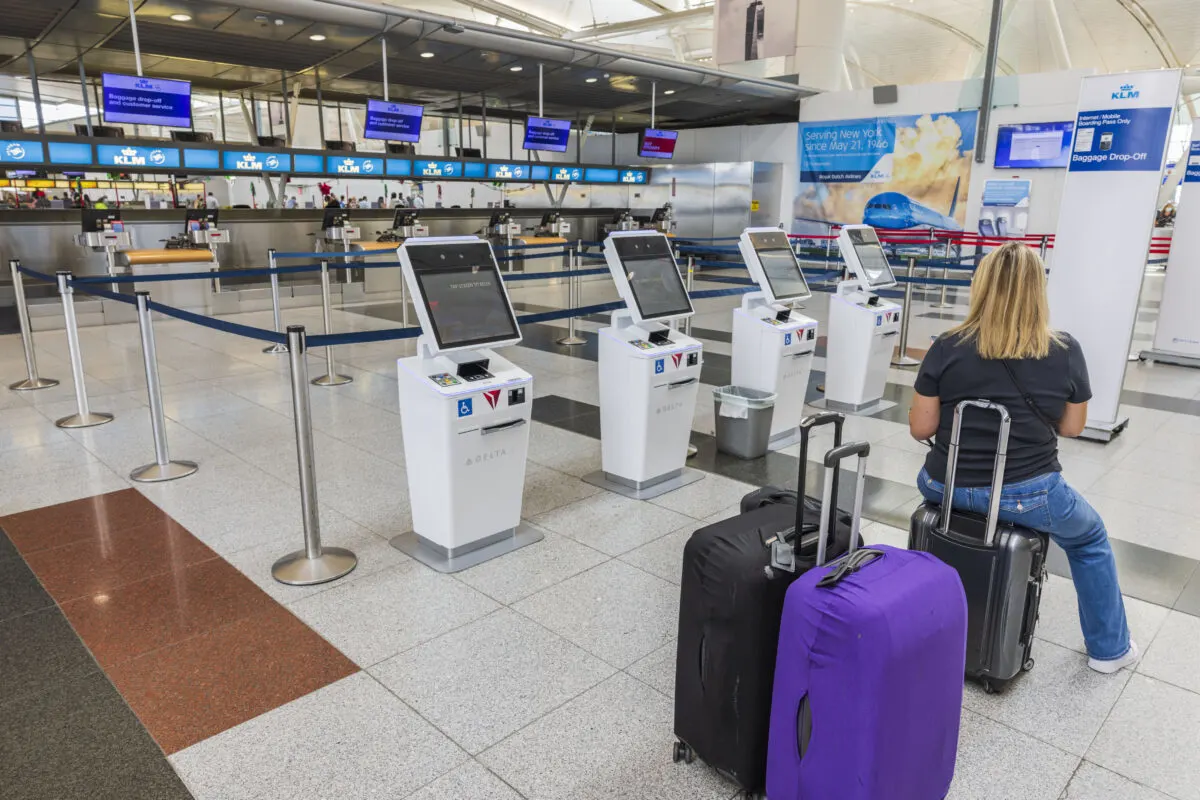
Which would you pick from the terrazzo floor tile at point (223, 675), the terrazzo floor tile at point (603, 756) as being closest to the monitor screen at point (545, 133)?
the terrazzo floor tile at point (223, 675)

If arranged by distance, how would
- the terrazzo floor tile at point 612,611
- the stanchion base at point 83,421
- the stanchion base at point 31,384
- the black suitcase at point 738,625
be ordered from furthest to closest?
the stanchion base at point 31,384 → the stanchion base at point 83,421 → the terrazzo floor tile at point 612,611 → the black suitcase at point 738,625

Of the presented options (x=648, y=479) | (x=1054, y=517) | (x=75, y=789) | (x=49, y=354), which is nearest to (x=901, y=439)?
(x=648, y=479)

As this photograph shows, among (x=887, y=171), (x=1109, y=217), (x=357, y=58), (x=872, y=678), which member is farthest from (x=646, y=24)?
(x=872, y=678)

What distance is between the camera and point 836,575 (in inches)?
65.2

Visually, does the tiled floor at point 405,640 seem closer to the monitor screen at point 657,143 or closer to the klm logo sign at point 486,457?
the klm logo sign at point 486,457

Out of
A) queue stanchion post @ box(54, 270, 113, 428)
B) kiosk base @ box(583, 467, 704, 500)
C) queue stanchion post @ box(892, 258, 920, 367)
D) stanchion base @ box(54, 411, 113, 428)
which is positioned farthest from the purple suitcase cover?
queue stanchion post @ box(892, 258, 920, 367)

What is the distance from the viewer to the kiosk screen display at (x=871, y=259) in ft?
18.8

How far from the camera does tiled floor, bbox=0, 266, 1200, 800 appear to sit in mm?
2164

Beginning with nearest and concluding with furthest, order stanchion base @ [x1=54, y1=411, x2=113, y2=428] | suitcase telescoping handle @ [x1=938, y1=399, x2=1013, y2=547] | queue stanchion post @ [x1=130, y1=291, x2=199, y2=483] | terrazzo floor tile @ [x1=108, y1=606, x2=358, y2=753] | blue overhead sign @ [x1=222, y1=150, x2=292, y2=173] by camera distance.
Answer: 1. suitcase telescoping handle @ [x1=938, y1=399, x2=1013, y2=547]
2. terrazzo floor tile @ [x1=108, y1=606, x2=358, y2=753]
3. queue stanchion post @ [x1=130, y1=291, x2=199, y2=483]
4. stanchion base @ [x1=54, y1=411, x2=113, y2=428]
5. blue overhead sign @ [x1=222, y1=150, x2=292, y2=173]

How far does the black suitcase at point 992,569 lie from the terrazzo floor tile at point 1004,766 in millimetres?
202

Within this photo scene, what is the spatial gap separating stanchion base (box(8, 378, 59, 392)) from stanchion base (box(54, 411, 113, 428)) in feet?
3.71

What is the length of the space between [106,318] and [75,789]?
29.8 ft

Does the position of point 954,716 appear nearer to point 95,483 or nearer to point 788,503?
point 788,503

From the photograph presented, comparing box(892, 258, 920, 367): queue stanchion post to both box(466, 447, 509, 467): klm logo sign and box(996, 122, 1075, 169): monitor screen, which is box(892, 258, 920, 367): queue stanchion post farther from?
box(996, 122, 1075, 169): monitor screen
